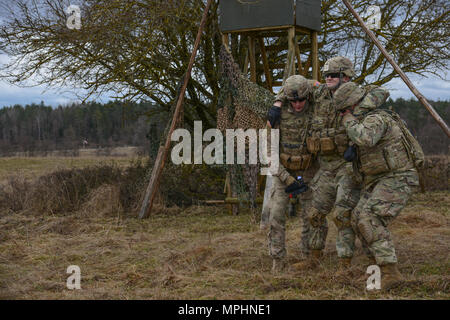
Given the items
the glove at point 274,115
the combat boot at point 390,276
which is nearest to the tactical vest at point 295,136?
the glove at point 274,115

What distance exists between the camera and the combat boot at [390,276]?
181 inches

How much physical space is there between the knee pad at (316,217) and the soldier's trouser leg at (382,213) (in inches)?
24.9

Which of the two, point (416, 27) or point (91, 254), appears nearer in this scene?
point (91, 254)

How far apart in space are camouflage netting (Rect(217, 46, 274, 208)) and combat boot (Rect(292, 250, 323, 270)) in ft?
9.63

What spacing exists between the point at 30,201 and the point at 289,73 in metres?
5.54

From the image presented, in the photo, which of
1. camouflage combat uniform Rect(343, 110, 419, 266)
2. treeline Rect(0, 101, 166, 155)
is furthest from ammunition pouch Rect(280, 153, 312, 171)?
treeline Rect(0, 101, 166, 155)

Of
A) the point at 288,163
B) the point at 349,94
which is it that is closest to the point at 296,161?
the point at 288,163

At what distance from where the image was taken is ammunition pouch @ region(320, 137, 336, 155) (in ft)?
17.2

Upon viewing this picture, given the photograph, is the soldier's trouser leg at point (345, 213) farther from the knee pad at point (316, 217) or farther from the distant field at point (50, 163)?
the distant field at point (50, 163)

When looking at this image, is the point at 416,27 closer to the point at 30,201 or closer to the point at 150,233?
the point at 150,233
